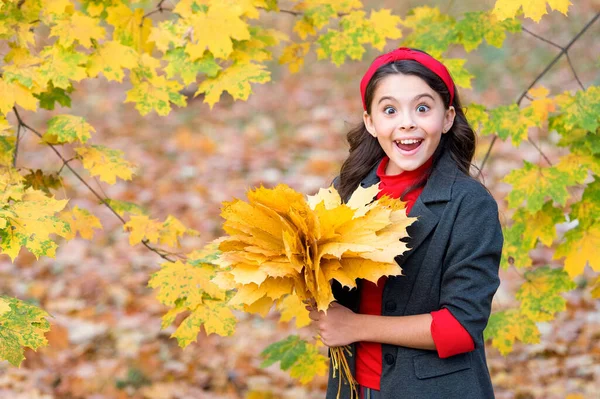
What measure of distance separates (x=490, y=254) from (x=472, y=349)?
0.24m

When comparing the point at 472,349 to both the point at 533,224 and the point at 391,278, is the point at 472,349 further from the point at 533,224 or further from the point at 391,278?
the point at 533,224

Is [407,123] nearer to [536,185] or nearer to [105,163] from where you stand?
[536,185]

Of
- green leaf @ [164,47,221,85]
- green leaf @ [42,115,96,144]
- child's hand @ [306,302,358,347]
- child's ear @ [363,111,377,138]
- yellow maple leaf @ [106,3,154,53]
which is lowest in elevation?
child's hand @ [306,302,358,347]

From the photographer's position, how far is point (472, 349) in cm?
183

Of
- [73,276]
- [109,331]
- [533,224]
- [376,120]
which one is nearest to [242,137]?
[73,276]

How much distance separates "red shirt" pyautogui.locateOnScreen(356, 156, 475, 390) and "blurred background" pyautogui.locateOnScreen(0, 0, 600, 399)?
55 centimetres

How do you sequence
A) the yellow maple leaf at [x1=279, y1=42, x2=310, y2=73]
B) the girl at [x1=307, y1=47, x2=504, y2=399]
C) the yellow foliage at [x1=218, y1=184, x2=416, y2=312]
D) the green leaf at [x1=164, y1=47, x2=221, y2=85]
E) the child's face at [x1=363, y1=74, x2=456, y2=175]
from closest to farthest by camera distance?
the yellow foliage at [x1=218, y1=184, x2=416, y2=312]
the girl at [x1=307, y1=47, x2=504, y2=399]
the child's face at [x1=363, y1=74, x2=456, y2=175]
the green leaf at [x1=164, y1=47, x2=221, y2=85]
the yellow maple leaf at [x1=279, y1=42, x2=310, y2=73]

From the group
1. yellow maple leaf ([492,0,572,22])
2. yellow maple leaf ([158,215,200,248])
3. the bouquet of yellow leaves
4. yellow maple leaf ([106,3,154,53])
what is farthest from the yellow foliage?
yellow maple leaf ([106,3,154,53])

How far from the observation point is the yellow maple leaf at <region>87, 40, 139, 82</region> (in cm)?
253

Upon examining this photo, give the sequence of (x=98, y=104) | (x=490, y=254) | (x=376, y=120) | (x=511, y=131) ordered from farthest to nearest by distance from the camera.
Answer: (x=98, y=104) < (x=511, y=131) < (x=376, y=120) < (x=490, y=254)

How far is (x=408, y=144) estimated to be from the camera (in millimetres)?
1950

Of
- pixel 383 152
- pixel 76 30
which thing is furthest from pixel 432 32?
pixel 76 30

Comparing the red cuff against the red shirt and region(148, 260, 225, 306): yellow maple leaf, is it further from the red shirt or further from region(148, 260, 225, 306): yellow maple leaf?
region(148, 260, 225, 306): yellow maple leaf

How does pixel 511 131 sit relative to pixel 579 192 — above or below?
below
